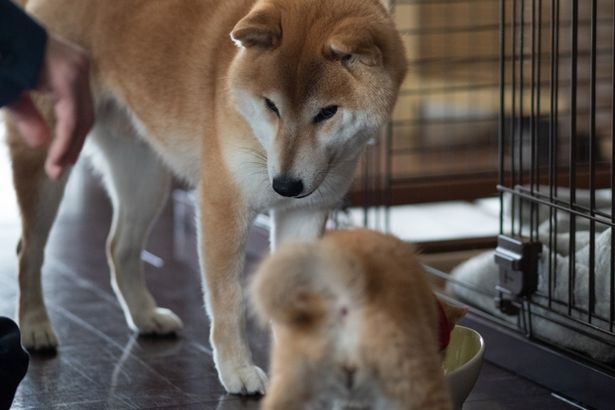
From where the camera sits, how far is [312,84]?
6.15 ft

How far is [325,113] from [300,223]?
0.29 meters

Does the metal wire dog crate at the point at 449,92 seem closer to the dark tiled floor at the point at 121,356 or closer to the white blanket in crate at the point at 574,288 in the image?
the dark tiled floor at the point at 121,356

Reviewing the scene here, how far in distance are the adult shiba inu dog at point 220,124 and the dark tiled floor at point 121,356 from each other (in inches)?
2.6

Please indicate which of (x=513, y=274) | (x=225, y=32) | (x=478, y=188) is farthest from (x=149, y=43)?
(x=478, y=188)

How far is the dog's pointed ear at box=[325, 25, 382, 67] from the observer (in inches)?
72.2

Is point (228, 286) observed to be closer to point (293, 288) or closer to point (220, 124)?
point (220, 124)

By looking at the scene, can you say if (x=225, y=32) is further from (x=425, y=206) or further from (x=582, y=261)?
(x=425, y=206)

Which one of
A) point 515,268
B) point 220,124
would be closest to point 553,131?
point 515,268

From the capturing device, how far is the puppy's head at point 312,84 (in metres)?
1.88

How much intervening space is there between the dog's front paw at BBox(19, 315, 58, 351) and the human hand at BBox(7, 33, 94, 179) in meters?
1.04

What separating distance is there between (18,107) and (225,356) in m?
0.81

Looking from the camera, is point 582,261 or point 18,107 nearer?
point 18,107

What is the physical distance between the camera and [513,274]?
2.16m

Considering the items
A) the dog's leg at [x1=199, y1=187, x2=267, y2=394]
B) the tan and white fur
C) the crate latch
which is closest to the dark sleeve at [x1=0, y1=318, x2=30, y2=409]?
the dog's leg at [x1=199, y1=187, x2=267, y2=394]
